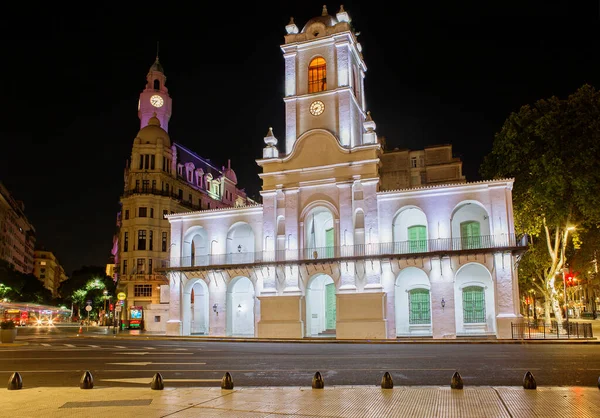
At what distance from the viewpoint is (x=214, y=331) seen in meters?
40.8

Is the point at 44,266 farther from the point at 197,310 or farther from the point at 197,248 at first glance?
the point at 197,248

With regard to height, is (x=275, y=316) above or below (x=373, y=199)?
below

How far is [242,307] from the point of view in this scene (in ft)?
141

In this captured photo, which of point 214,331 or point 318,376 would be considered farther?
point 214,331

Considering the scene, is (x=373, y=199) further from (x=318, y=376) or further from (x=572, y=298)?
(x=572, y=298)

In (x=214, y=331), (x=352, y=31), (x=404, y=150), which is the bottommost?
(x=214, y=331)

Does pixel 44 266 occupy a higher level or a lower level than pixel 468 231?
higher

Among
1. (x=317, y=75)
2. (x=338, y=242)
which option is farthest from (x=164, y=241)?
(x=338, y=242)

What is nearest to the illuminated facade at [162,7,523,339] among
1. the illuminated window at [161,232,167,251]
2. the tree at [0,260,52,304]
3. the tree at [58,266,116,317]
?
the illuminated window at [161,232,167,251]

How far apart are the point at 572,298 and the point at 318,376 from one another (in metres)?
114

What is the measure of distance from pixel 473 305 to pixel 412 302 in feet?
13.1

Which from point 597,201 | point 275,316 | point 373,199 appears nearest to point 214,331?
point 275,316

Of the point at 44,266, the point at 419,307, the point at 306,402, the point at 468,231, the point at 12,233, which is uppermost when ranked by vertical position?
the point at 12,233

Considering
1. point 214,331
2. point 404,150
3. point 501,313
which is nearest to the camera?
point 501,313
